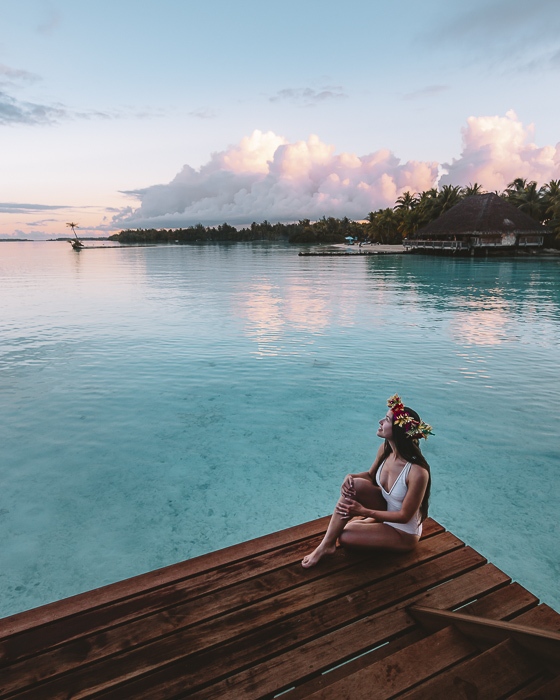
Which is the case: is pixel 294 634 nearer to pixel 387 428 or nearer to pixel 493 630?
pixel 493 630

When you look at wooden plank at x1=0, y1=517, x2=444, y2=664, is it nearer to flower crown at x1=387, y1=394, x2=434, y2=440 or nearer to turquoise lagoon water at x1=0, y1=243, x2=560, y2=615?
flower crown at x1=387, y1=394, x2=434, y2=440

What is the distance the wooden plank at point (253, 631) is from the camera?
2570mm

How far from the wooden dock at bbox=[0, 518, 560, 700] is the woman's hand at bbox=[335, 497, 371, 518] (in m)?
0.38

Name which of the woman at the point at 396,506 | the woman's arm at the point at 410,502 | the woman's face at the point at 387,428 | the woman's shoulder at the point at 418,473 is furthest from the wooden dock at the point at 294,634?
the woman's face at the point at 387,428

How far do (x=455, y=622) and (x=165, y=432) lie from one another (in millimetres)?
6568

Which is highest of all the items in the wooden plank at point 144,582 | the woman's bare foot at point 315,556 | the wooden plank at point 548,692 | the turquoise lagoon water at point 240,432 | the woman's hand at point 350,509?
the woman's hand at point 350,509

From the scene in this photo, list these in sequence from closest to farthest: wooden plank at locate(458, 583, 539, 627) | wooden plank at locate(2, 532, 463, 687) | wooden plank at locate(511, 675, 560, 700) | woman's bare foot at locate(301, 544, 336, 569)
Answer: wooden plank at locate(511, 675, 560, 700), wooden plank at locate(2, 532, 463, 687), wooden plank at locate(458, 583, 539, 627), woman's bare foot at locate(301, 544, 336, 569)

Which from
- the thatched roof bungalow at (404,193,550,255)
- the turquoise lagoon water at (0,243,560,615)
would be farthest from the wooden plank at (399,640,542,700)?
the thatched roof bungalow at (404,193,550,255)

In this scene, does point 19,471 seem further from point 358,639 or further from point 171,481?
point 358,639

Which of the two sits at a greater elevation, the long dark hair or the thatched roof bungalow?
the thatched roof bungalow

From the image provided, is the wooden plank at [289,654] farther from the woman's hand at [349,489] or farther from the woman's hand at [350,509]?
the woman's hand at [349,489]

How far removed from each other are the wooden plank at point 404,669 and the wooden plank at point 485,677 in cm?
10

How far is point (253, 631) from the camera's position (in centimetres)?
285

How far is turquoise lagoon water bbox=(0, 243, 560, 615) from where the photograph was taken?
559 cm
